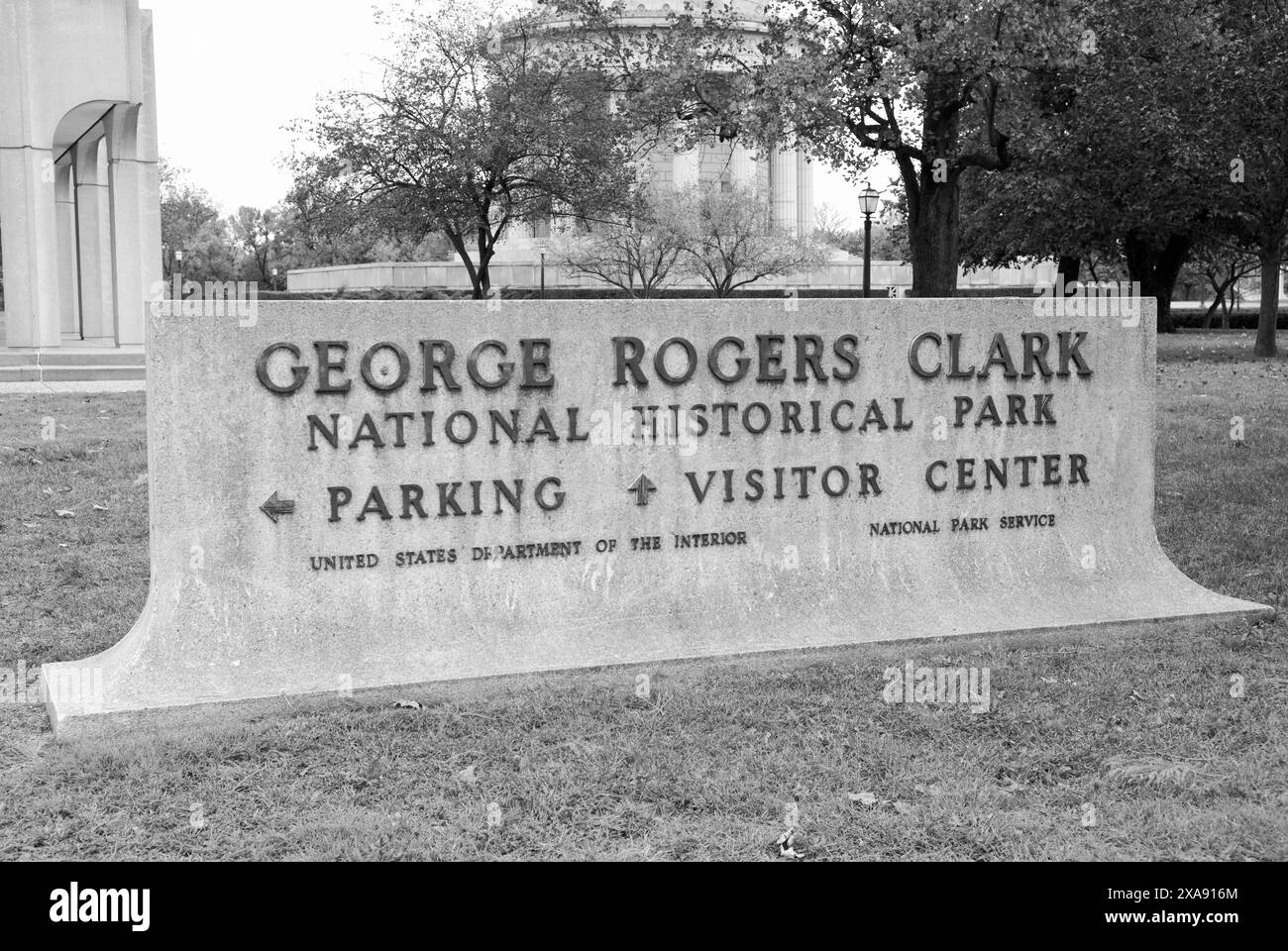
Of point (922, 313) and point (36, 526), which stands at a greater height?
point (922, 313)

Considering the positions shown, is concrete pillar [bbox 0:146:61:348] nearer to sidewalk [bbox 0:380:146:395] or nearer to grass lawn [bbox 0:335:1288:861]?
sidewalk [bbox 0:380:146:395]

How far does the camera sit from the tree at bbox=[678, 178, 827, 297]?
44.8 metres

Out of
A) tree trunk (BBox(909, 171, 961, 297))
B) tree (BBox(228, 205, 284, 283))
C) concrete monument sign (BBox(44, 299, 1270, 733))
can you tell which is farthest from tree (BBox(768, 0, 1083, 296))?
tree (BBox(228, 205, 284, 283))

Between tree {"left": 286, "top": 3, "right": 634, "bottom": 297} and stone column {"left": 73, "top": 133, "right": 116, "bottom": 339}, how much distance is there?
4.71 meters

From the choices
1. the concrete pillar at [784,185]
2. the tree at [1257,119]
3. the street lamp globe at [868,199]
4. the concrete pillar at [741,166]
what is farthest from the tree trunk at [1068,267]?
the concrete pillar at [741,166]

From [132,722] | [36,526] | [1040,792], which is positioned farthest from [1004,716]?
[36,526]

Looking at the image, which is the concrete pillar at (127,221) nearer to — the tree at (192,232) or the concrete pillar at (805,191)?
the tree at (192,232)

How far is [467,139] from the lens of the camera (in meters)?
30.8

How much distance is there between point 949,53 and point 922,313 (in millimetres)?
14872

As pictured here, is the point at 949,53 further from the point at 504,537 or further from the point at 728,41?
the point at 504,537

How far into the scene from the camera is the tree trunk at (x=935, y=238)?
24.7m

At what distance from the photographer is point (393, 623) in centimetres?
600

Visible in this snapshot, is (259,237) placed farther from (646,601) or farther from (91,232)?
(646,601)

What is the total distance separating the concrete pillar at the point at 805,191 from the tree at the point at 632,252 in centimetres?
1998
